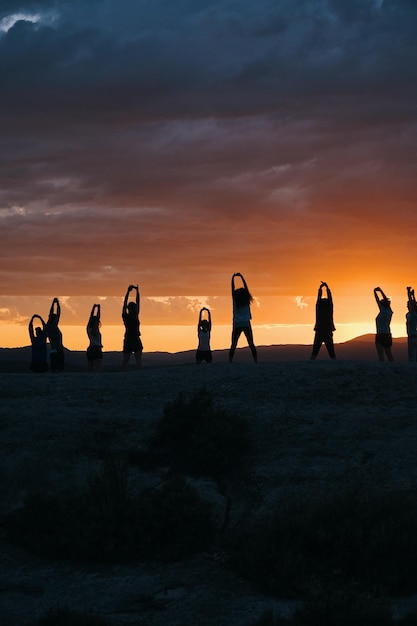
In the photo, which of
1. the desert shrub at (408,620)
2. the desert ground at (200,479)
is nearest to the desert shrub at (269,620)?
the desert ground at (200,479)

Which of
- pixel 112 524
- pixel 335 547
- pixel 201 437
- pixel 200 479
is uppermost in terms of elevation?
pixel 201 437

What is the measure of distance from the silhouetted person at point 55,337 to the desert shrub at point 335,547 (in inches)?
463

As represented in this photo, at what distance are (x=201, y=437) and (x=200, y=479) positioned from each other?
808 millimetres

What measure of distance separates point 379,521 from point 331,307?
11.3m

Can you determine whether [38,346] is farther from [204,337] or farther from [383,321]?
[383,321]

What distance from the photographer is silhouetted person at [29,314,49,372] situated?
21.8 metres

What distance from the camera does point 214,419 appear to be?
1432 centimetres

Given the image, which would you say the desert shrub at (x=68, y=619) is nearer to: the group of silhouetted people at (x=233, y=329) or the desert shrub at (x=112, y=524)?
the desert shrub at (x=112, y=524)

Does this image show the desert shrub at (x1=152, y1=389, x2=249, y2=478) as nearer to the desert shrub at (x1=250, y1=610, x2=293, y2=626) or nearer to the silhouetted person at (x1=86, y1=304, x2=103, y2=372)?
the desert shrub at (x1=250, y1=610, x2=293, y2=626)

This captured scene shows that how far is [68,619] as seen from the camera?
9.05 metres

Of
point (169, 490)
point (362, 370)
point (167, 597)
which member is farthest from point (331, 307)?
point (167, 597)

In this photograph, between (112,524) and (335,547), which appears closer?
(335,547)

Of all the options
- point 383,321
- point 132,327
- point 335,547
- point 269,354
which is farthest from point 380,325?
point 269,354

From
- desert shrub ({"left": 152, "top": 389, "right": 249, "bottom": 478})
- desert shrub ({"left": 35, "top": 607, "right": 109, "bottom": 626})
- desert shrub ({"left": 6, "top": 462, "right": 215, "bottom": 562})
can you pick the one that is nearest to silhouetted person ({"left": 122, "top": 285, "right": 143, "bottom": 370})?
desert shrub ({"left": 152, "top": 389, "right": 249, "bottom": 478})
